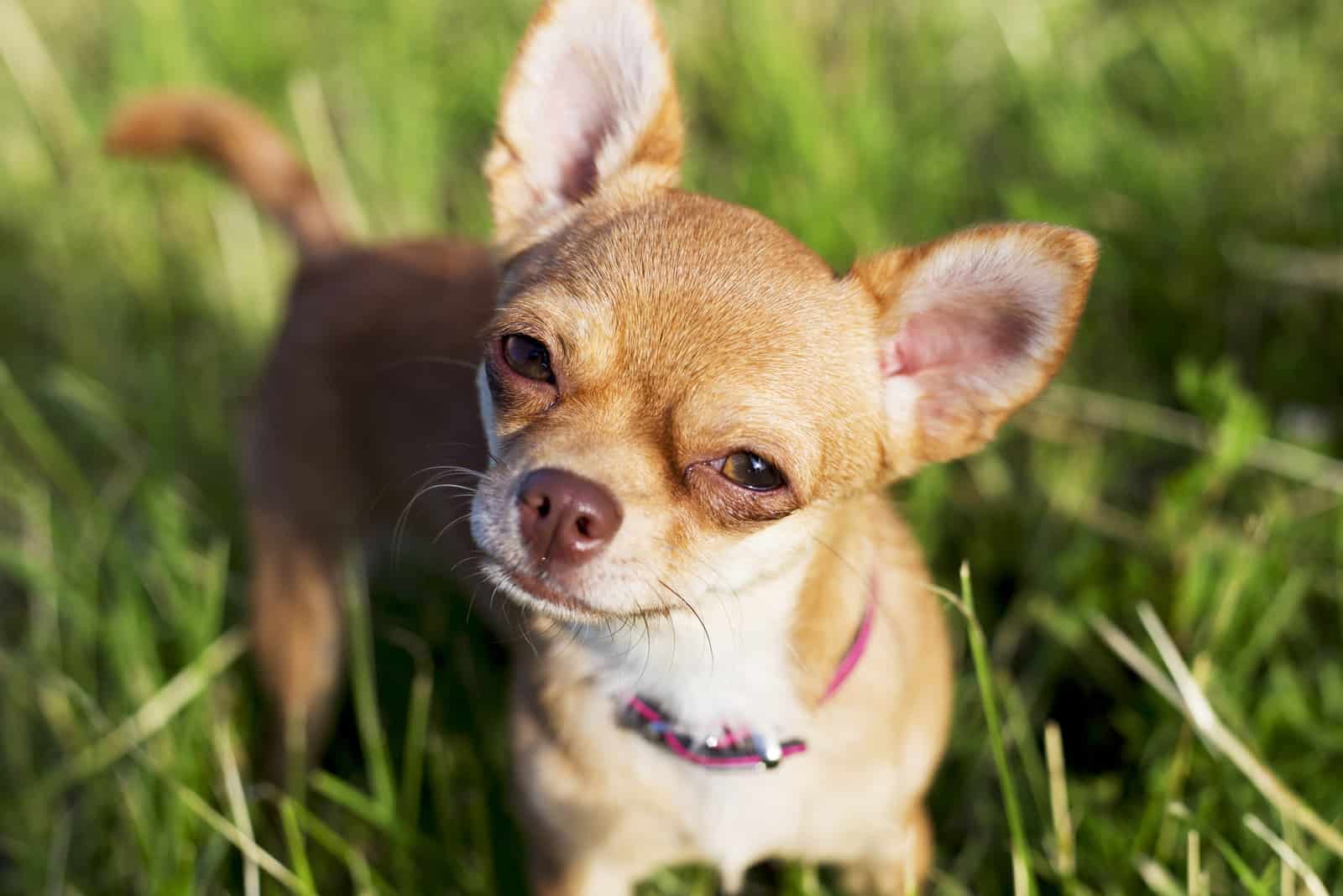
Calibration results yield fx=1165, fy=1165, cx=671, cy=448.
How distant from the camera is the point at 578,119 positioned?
2402 millimetres

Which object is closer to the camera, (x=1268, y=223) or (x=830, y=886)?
(x=830, y=886)

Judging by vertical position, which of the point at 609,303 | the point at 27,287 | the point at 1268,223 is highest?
the point at 609,303

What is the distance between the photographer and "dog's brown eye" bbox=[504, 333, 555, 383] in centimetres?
201

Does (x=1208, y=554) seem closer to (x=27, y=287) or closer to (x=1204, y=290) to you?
(x=1204, y=290)

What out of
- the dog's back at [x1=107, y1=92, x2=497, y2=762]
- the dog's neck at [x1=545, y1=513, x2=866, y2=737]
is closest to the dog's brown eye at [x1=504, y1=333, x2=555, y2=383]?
the dog's neck at [x1=545, y1=513, x2=866, y2=737]

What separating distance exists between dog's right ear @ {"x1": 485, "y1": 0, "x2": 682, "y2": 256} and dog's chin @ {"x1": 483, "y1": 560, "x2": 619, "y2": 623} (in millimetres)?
729

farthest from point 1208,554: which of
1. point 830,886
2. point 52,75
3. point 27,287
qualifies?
point 52,75

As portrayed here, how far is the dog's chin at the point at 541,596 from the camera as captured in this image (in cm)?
192

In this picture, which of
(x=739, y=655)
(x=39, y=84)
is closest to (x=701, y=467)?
(x=739, y=655)

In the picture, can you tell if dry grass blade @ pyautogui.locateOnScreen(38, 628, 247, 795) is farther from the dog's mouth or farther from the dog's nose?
the dog's nose

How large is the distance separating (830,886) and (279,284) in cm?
315

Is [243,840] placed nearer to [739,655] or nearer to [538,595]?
[538,595]

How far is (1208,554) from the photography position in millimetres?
2920

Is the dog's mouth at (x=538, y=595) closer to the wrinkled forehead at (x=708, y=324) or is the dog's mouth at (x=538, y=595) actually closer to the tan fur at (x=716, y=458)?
the tan fur at (x=716, y=458)
